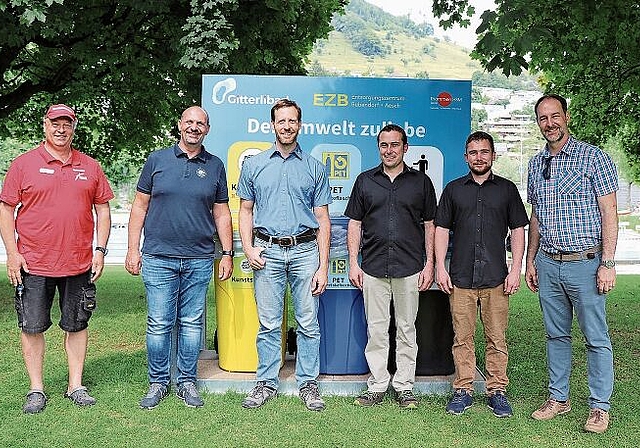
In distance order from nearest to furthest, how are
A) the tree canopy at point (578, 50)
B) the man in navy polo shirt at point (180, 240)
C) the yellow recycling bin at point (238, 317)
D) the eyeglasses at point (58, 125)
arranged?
1. the eyeglasses at point (58, 125)
2. the man in navy polo shirt at point (180, 240)
3. the tree canopy at point (578, 50)
4. the yellow recycling bin at point (238, 317)

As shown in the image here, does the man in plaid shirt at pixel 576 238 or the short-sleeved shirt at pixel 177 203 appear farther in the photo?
the short-sleeved shirt at pixel 177 203

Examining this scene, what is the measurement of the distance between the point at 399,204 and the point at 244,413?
1865 millimetres

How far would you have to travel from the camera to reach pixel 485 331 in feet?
17.6

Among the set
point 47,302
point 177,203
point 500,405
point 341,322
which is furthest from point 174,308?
point 500,405

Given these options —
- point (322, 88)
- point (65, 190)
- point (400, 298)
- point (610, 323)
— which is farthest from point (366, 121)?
point (610, 323)

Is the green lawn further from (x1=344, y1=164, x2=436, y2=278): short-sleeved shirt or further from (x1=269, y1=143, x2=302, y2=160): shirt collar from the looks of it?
(x1=269, y1=143, x2=302, y2=160): shirt collar

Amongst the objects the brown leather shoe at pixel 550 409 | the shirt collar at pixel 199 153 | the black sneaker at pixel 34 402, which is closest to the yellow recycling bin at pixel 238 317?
the shirt collar at pixel 199 153

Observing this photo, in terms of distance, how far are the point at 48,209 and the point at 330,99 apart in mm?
2291

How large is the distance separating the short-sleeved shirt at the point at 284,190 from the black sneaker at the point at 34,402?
199 cm

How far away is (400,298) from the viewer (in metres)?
5.41

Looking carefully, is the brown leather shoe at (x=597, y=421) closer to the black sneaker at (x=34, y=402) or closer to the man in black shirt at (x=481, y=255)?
the man in black shirt at (x=481, y=255)

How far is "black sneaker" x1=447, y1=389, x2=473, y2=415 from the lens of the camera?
5.32m

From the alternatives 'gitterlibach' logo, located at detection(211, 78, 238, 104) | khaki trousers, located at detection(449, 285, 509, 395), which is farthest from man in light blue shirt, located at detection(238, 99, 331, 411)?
khaki trousers, located at detection(449, 285, 509, 395)

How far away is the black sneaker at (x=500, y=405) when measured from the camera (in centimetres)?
527
